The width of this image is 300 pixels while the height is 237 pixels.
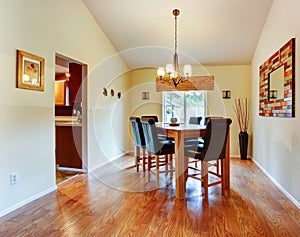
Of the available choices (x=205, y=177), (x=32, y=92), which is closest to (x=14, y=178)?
(x=32, y=92)

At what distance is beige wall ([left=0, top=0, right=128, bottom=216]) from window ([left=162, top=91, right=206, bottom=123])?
248 centimetres

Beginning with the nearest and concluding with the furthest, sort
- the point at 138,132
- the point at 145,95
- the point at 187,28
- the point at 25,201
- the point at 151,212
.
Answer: the point at 151,212 < the point at 25,201 < the point at 138,132 < the point at 187,28 < the point at 145,95

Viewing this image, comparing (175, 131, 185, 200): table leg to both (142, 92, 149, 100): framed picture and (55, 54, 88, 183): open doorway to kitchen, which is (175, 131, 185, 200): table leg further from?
(142, 92, 149, 100): framed picture

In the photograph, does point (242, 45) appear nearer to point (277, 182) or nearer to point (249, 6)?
point (249, 6)

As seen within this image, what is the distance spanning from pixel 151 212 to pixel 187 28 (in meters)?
3.40

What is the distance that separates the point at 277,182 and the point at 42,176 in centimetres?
329

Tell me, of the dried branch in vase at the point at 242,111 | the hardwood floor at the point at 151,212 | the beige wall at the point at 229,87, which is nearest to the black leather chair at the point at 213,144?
the hardwood floor at the point at 151,212

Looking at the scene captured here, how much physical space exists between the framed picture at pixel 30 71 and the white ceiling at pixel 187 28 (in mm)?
1674

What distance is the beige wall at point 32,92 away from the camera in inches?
98.6

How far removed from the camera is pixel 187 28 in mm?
4430

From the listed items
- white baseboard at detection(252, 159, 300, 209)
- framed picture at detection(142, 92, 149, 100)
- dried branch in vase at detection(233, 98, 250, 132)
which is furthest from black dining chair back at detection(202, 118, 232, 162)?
framed picture at detection(142, 92, 149, 100)

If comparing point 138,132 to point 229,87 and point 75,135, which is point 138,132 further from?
point 229,87

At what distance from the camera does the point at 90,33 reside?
4.23 metres

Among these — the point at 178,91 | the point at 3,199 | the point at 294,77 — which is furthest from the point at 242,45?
the point at 3,199
